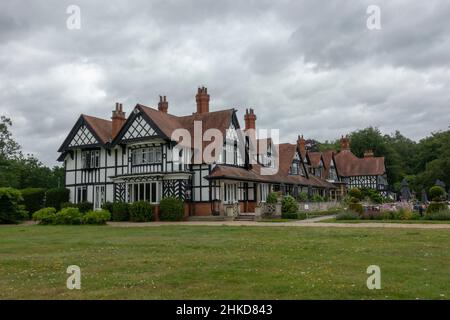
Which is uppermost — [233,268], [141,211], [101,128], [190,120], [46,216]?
[190,120]

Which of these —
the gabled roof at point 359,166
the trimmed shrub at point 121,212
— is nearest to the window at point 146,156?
the trimmed shrub at point 121,212

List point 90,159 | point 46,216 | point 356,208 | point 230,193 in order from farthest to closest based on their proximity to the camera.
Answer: point 90,159 < point 230,193 < point 46,216 < point 356,208

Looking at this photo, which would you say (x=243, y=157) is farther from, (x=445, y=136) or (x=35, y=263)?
(x=445, y=136)

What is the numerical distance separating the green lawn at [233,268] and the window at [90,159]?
19.9m

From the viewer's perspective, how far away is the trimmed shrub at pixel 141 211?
28.0 m

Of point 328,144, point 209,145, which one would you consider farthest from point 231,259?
point 328,144

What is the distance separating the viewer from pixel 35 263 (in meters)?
10.1

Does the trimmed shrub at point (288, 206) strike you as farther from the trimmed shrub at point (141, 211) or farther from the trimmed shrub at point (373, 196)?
the trimmed shrub at point (373, 196)

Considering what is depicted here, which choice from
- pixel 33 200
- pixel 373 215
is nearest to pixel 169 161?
pixel 33 200

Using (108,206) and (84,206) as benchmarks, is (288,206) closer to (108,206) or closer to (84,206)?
(108,206)

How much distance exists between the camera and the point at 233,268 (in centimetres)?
884

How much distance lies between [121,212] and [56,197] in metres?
8.03

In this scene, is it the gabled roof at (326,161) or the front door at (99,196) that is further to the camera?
the gabled roof at (326,161)

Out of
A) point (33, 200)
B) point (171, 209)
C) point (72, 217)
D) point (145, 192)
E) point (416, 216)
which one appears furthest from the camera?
point (33, 200)
